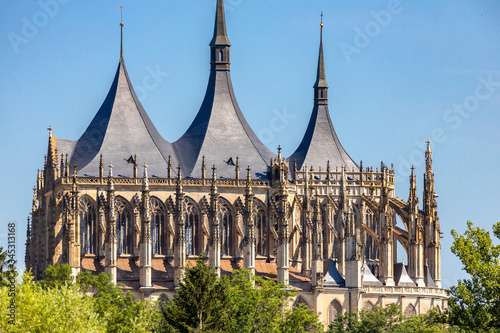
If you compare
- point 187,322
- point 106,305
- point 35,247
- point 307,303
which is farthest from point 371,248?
point 187,322

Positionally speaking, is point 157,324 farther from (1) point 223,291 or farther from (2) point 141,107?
(2) point 141,107

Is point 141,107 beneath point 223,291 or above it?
above

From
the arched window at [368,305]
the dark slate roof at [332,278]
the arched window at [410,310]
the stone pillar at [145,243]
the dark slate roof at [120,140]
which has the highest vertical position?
the dark slate roof at [120,140]

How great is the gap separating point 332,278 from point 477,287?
44845mm

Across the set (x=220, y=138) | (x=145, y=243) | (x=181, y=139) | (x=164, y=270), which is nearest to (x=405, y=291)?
(x=164, y=270)

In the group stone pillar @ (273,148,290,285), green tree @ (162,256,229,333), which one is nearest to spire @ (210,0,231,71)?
stone pillar @ (273,148,290,285)

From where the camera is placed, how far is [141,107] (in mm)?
164750

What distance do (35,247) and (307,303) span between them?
26.1 metres

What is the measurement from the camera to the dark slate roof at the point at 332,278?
154750 mm

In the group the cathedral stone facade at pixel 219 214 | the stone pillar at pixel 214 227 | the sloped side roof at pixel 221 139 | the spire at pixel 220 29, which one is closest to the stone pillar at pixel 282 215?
the cathedral stone facade at pixel 219 214

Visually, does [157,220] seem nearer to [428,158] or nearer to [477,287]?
[428,158]

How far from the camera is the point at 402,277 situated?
161 metres

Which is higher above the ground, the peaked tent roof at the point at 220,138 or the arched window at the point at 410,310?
the peaked tent roof at the point at 220,138

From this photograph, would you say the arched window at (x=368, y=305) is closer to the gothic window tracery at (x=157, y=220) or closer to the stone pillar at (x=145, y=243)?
the gothic window tracery at (x=157, y=220)
